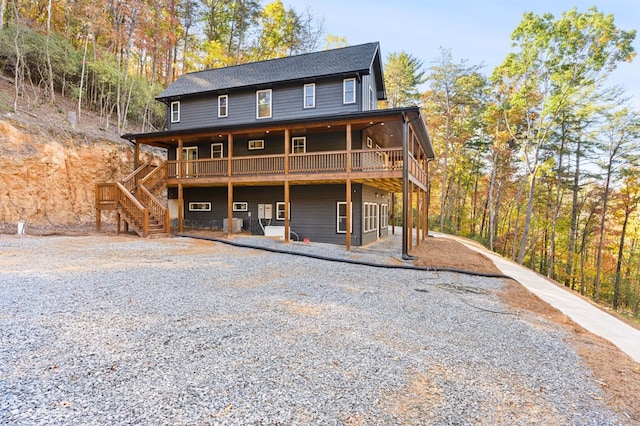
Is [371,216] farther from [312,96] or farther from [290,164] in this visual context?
[312,96]

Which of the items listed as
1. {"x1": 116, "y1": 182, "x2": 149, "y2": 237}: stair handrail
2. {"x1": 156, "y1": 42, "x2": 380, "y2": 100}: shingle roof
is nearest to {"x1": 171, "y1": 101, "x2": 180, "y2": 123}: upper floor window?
{"x1": 156, "y1": 42, "x2": 380, "y2": 100}: shingle roof

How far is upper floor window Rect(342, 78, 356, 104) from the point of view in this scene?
14648mm

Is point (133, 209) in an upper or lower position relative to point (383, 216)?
upper

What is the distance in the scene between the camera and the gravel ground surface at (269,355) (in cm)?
272

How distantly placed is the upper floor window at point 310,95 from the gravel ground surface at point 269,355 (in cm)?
1091

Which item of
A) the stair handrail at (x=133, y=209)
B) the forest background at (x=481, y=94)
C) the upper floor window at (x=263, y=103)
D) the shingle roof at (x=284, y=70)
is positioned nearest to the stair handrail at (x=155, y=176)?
the stair handrail at (x=133, y=209)

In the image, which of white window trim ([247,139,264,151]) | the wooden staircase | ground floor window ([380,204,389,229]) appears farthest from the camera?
ground floor window ([380,204,389,229])

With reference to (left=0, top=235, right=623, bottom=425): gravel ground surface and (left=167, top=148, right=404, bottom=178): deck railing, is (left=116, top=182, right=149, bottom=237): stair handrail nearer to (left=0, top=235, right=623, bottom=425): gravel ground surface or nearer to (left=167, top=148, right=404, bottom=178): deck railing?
(left=167, top=148, right=404, bottom=178): deck railing

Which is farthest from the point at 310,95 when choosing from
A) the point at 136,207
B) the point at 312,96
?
the point at 136,207

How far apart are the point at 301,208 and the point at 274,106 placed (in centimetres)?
562

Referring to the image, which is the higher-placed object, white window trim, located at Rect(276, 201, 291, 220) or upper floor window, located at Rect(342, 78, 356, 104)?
upper floor window, located at Rect(342, 78, 356, 104)

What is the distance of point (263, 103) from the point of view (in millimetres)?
16453

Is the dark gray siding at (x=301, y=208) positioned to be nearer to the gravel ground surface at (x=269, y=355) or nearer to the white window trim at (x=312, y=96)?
the white window trim at (x=312, y=96)

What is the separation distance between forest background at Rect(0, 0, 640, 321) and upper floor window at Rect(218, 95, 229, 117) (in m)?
6.97
